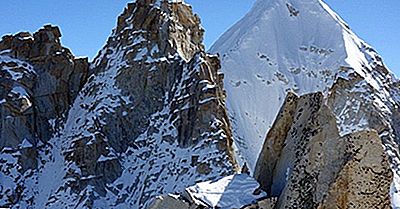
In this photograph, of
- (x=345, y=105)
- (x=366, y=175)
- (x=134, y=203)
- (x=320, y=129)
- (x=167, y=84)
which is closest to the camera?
(x=366, y=175)

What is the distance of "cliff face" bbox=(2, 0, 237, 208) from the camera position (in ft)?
346

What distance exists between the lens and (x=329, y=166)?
10.9 metres

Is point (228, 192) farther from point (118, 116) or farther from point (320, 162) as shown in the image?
point (118, 116)

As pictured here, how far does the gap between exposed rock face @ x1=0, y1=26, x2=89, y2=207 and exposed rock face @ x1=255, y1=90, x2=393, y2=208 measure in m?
107

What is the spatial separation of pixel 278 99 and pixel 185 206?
17342 cm

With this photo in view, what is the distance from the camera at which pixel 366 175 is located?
418 inches

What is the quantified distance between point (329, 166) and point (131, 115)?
108 metres

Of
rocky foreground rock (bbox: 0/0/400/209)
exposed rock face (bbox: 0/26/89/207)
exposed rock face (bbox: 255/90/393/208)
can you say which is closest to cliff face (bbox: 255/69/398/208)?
exposed rock face (bbox: 255/90/393/208)

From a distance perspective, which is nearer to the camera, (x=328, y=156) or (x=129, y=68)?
(x=328, y=156)

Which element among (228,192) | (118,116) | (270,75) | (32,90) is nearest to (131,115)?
(118,116)

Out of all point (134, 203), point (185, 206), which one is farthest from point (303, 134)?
point (134, 203)

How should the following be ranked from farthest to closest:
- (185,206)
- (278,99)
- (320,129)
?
(278,99) < (185,206) < (320,129)

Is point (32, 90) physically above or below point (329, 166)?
above

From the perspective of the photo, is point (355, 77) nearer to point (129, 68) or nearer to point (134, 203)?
point (129, 68)
